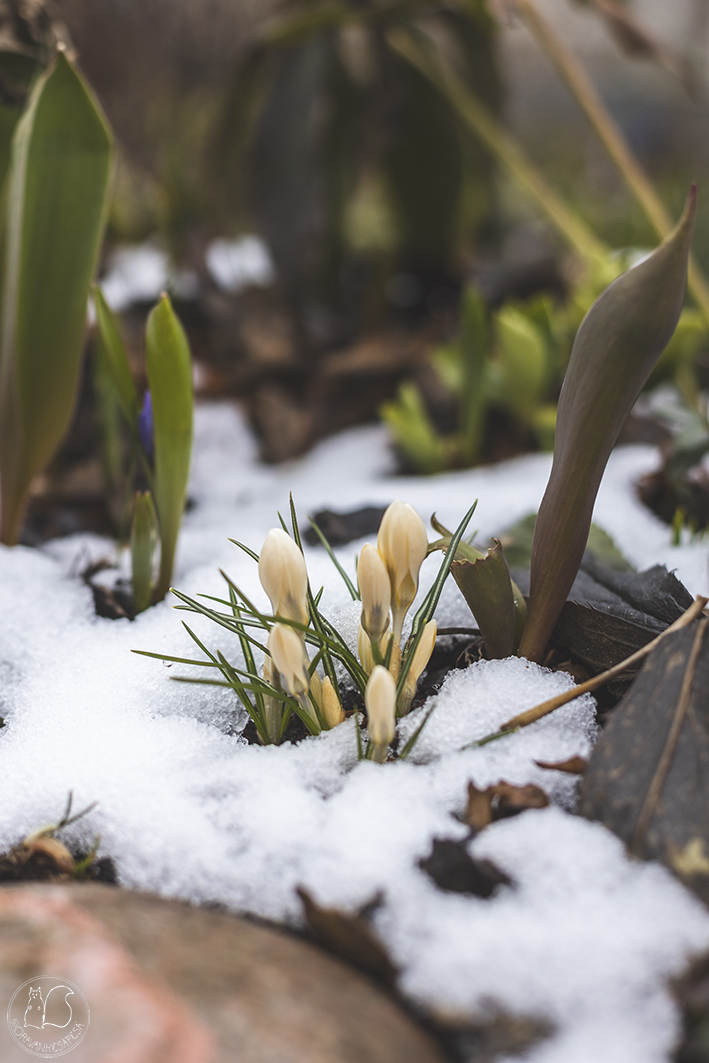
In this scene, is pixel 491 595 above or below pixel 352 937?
above

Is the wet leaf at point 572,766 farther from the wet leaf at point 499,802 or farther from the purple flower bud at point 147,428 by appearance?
the purple flower bud at point 147,428

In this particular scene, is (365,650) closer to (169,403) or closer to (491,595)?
(491,595)

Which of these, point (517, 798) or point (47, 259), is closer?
point (517, 798)

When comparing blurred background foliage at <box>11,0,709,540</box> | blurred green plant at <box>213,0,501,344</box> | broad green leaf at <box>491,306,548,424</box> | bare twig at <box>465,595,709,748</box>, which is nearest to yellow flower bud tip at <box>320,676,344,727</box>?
bare twig at <box>465,595,709,748</box>

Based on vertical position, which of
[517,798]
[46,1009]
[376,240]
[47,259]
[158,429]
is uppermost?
[376,240]

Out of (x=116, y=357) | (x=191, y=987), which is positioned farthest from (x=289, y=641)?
(x=116, y=357)

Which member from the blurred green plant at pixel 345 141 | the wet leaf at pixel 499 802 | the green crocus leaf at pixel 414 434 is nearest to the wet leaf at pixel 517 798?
the wet leaf at pixel 499 802

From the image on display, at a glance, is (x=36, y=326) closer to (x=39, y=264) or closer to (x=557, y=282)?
(x=39, y=264)
